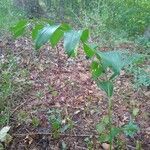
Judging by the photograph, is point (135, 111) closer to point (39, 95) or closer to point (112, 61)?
point (39, 95)

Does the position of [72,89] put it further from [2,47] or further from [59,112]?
[2,47]

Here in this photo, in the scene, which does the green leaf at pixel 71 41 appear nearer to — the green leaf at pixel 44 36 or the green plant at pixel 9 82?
the green leaf at pixel 44 36

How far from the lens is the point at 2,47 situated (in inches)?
187

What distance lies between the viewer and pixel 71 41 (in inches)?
49.6

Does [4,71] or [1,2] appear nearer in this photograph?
[4,71]

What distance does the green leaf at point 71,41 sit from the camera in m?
1.22

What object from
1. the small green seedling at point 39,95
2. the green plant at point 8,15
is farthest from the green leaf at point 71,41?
the green plant at point 8,15

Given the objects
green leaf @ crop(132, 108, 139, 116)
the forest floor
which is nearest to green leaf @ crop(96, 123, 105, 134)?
the forest floor

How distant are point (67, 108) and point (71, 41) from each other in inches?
77.3

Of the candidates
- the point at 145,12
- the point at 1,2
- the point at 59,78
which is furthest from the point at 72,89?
the point at 1,2

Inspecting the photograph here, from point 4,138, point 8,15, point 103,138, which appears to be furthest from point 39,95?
point 8,15

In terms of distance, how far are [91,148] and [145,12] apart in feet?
13.3

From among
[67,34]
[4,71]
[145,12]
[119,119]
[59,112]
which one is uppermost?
[67,34]

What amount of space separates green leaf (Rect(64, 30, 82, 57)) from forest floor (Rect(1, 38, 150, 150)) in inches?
61.6
